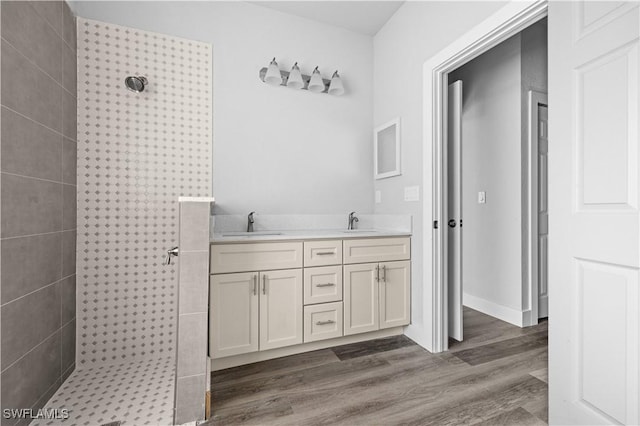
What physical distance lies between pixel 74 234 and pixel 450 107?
8.80 feet

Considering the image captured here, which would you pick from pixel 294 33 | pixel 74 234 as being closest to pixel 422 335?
pixel 74 234

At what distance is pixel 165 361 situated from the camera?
203cm

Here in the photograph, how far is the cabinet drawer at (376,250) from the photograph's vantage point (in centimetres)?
215

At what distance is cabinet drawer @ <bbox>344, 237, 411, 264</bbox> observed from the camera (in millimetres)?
2146

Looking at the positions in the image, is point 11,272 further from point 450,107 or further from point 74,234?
point 450,107

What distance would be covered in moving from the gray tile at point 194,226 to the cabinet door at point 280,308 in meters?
0.63

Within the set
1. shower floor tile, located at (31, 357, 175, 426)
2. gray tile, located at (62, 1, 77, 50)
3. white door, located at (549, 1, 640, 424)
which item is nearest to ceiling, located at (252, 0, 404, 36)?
gray tile, located at (62, 1, 77, 50)

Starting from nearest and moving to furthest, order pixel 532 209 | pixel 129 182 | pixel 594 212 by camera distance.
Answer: pixel 594 212 < pixel 129 182 < pixel 532 209

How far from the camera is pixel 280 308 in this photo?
1.96m

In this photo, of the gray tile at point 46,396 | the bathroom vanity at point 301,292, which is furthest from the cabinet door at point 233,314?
the gray tile at point 46,396

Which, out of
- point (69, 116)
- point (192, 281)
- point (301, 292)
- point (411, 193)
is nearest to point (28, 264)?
point (192, 281)

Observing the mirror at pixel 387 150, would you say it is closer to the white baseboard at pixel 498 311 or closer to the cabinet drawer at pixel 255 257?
the cabinet drawer at pixel 255 257

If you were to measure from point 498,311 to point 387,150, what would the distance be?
177 cm

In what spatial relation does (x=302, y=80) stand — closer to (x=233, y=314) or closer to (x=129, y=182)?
(x=129, y=182)
